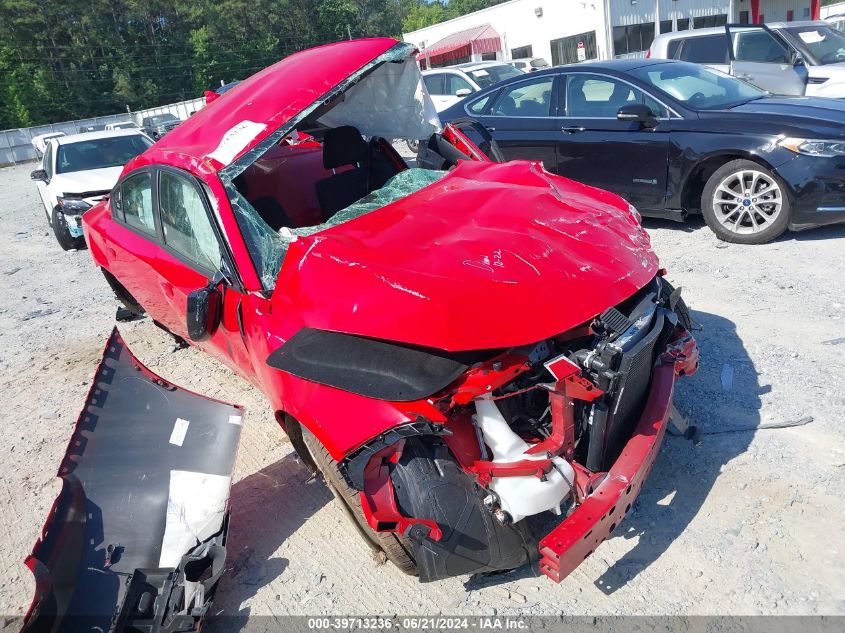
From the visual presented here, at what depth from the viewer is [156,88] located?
49.8 metres

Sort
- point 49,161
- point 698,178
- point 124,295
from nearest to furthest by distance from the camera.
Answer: point 124,295 → point 698,178 → point 49,161

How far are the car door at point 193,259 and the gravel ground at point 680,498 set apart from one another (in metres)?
0.76

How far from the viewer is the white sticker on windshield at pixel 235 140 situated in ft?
10.5

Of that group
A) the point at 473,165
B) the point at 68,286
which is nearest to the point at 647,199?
the point at 473,165

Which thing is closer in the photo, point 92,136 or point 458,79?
point 92,136

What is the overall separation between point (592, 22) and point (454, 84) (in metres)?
15.7

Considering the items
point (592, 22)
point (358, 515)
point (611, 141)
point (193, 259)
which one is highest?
point (592, 22)

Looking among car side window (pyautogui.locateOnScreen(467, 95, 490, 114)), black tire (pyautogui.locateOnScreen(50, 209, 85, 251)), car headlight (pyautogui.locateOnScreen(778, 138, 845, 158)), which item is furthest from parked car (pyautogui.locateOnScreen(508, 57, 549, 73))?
car headlight (pyautogui.locateOnScreen(778, 138, 845, 158))

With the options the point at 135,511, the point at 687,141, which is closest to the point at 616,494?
the point at 135,511

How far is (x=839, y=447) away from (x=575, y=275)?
167 centimetres

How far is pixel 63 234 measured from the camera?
29.4 ft

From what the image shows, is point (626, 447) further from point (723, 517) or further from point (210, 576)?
point (210, 576)

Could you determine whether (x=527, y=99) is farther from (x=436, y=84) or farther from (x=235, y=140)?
(x=436, y=84)

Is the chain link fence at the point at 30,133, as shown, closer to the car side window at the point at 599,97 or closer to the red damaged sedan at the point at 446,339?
the car side window at the point at 599,97
